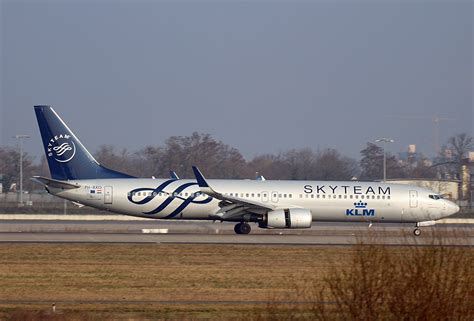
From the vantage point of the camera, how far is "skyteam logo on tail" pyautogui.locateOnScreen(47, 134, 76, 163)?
148 feet

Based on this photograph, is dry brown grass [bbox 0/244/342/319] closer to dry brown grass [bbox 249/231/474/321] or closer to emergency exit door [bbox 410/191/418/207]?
dry brown grass [bbox 249/231/474/321]

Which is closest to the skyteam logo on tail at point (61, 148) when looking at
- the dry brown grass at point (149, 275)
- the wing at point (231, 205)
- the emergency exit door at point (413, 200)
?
the wing at point (231, 205)

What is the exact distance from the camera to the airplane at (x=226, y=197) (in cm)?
4353

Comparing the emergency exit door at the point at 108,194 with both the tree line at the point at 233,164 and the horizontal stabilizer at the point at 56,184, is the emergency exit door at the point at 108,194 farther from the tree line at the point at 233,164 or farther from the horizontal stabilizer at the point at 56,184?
the tree line at the point at 233,164

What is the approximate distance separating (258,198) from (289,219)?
225cm

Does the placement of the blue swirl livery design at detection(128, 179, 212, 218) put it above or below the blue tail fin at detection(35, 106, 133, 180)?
below

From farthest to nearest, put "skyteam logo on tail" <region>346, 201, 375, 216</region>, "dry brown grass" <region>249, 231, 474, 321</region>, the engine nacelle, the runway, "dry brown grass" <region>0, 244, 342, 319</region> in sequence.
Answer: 1. "skyteam logo on tail" <region>346, 201, 375, 216</region>
2. the engine nacelle
3. the runway
4. "dry brown grass" <region>0, 244, 342, 319</region>
5. "dry brown grass" <region>249, 231, 474, 321</region>

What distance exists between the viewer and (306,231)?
48.4 metres

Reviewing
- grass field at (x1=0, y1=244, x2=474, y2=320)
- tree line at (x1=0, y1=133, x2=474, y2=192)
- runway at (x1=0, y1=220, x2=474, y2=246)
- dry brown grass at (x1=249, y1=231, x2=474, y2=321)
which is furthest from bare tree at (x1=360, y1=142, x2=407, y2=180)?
dry brown grass at (x1=249, y1=231, x2=474, y2=321)

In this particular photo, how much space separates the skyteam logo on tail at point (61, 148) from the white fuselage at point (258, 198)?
1.74m

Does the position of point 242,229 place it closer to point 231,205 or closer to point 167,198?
point 231,205

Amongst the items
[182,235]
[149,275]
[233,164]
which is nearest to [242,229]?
[182,235]

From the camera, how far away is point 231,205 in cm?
4350

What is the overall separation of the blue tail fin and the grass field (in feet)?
34.5
